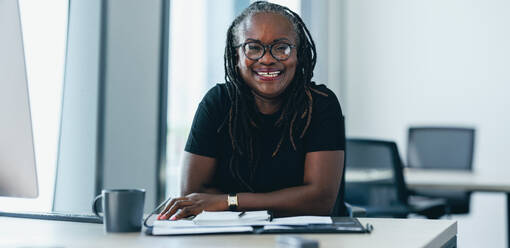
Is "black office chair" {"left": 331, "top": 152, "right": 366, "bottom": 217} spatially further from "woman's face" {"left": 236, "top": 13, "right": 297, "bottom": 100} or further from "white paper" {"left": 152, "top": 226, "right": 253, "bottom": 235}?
"white paper" {"left": 152, "top": 226, "right": 253, "bottom": 235}

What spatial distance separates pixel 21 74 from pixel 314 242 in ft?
2.10

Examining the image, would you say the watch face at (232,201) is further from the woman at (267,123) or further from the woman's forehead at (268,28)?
the woman's forehead at (268,28)

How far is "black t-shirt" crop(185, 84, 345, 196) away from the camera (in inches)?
68.2

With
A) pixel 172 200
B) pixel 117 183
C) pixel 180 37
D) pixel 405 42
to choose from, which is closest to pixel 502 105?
pixel 405 42

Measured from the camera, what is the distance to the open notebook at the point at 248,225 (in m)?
1.15

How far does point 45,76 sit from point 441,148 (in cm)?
285

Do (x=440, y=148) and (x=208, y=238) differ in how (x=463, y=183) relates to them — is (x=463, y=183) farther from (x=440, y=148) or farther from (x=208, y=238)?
(x=208, y=238)

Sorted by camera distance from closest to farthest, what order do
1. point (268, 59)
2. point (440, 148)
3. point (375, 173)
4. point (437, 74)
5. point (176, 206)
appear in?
point (176, 206), point (268, 59), point (375, 173), point (440, 148), point (437, 74)

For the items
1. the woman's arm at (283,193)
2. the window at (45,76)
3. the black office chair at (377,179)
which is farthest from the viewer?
the black office chair at (377,179)

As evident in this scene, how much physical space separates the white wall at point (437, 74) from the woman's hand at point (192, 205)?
3.61 metres

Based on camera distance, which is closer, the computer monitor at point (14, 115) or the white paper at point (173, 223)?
the computer monitor at point (14, 115)

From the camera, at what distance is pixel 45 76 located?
2.22 metres

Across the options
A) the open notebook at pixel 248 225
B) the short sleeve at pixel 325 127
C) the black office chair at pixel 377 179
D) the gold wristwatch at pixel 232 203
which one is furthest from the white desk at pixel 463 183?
the open notebook at pixel 248 225

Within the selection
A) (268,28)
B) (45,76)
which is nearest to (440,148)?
(268,28)
